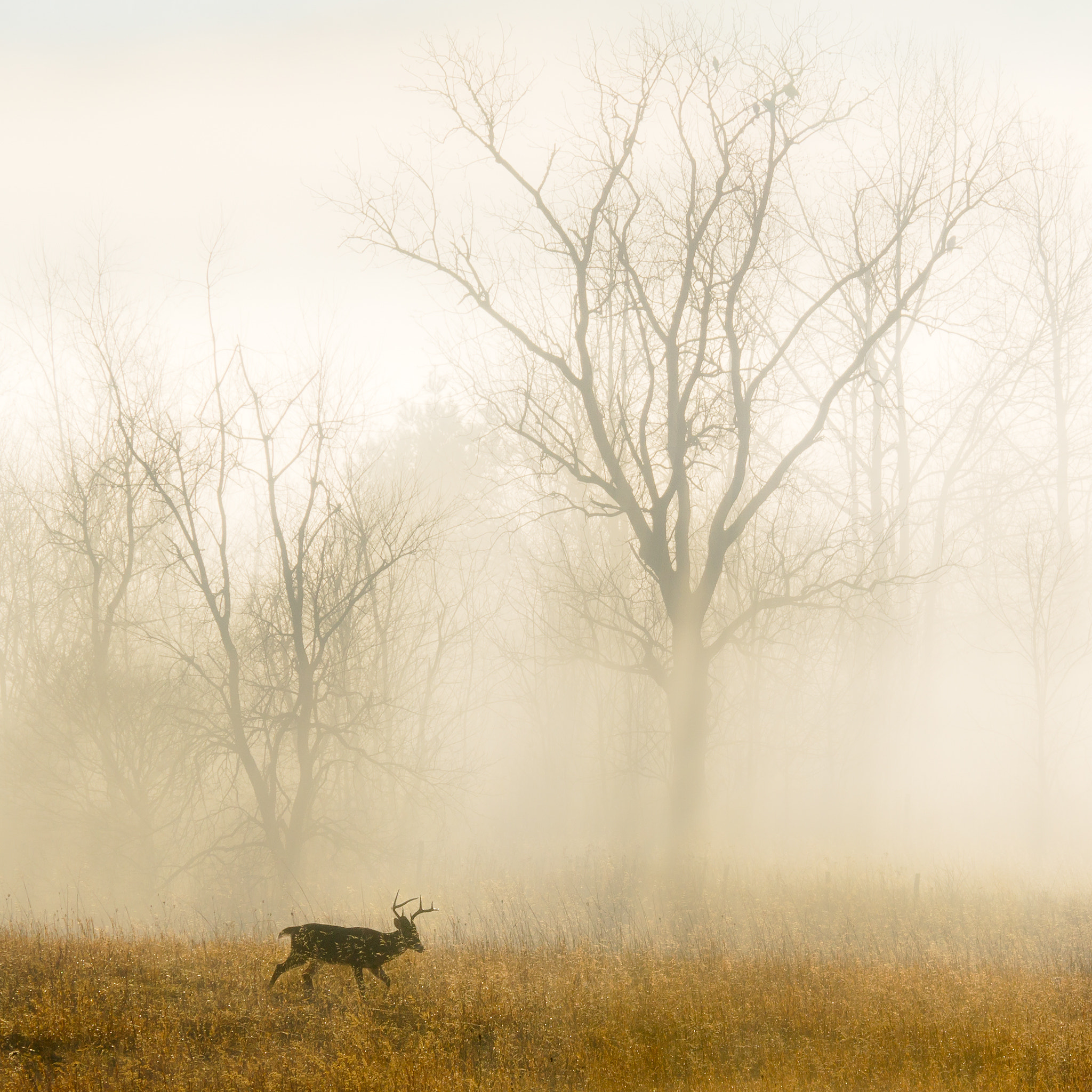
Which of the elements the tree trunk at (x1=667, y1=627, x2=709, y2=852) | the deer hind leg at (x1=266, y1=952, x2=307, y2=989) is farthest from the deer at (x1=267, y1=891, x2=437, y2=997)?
the tree trunk at (x1=667, y1=627, x2=709, y2=852)

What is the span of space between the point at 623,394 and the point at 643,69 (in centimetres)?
556

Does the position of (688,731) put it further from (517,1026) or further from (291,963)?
(291,963)

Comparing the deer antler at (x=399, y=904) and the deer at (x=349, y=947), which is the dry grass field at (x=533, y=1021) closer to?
the deer at (x=349, y=947)

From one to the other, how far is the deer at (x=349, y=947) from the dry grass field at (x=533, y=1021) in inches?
8.9

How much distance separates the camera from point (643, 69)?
42.3 ft

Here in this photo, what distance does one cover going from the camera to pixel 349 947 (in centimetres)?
647

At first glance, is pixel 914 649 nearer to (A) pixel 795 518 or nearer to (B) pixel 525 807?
(A) pixel 795 518

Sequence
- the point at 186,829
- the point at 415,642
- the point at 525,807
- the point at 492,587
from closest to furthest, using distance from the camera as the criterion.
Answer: the point at 186,829 < the point at 415,642 < the point at 525,807 < the point at 492,587

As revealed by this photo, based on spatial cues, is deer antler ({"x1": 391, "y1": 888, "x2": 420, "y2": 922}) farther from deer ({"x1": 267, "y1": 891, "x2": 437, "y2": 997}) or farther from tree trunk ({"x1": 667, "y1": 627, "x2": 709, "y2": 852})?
tree trunk ({"x1": 667, "y1": 627, "x2": 709, "y2": 852})

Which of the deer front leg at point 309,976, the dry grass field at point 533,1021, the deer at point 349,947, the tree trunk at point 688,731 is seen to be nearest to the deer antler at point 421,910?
the deer at point 349,947

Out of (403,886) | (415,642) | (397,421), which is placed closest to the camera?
(403,886)

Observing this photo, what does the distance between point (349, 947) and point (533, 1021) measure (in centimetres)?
148

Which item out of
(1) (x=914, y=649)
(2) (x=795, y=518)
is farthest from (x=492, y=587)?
(1) (x=914, y=649)

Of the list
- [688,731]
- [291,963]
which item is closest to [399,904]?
[291,963]
